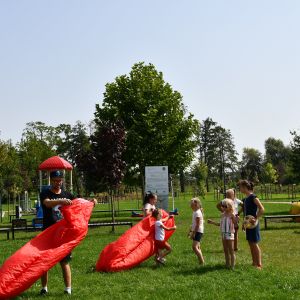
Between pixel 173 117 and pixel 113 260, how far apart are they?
22.7 meters

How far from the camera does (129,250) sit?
11047 millimetres

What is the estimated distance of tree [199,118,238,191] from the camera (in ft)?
353

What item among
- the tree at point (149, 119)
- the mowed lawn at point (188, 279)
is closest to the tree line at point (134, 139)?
the tree at point (149, 119)

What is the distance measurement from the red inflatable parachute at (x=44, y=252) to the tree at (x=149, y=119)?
22367 mm

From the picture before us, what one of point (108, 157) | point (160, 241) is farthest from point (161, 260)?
point (108, 157)

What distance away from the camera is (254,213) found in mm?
10211

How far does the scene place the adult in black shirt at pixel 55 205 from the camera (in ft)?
28.1

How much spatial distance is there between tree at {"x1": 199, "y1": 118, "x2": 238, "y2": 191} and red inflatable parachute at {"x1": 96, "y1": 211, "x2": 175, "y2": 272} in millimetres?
94854

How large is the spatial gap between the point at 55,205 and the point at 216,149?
101894 mm

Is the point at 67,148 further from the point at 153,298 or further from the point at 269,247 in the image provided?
the point at 153,298

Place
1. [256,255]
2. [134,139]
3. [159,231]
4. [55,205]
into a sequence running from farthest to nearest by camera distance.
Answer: [134,139] < [159,231] < [256,255] < [55,205]

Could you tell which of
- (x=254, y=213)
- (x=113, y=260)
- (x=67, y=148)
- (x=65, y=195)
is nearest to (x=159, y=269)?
(x=113, y=260)

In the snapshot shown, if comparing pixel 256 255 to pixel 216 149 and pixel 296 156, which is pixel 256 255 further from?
pixel 216 149

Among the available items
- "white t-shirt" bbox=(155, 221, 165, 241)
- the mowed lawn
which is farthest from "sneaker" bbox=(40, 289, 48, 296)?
"white t-shirt" bbox=(155, 221, 165, 241)
